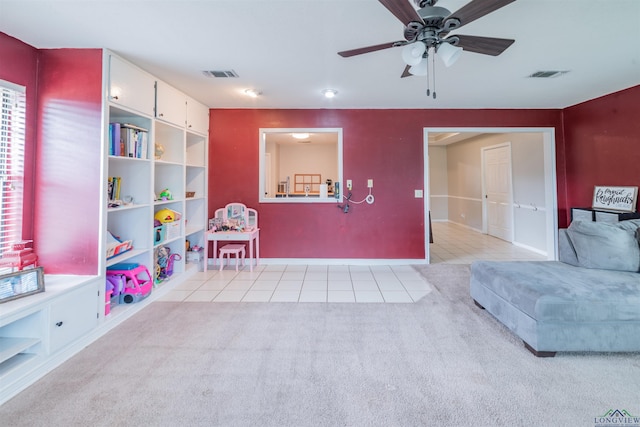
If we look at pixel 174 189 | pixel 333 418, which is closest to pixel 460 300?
pixel 333 418

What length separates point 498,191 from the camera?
6648 mm

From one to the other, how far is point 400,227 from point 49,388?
409 cm

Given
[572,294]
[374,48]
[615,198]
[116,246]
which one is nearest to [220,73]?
[374,48]

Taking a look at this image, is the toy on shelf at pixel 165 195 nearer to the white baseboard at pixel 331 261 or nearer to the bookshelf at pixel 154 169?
the bookshelf at pixel 154 169

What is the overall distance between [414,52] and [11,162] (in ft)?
10.1

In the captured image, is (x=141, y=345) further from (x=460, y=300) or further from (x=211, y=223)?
(x=460, y=300)

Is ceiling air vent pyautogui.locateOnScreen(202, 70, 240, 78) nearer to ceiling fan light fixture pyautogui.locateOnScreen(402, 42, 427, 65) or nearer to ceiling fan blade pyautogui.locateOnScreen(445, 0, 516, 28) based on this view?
ceiling fan light fixture pyautogui.locateOnScreen(402, 42, 427, 65)

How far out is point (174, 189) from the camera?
3809 millimetres

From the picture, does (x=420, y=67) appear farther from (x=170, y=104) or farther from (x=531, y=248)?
(x=531, y=248)

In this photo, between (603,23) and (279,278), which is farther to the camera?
(279,278)

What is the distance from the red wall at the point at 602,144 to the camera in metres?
3.58

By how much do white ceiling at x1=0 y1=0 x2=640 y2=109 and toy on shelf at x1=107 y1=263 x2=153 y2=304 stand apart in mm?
1995
